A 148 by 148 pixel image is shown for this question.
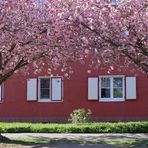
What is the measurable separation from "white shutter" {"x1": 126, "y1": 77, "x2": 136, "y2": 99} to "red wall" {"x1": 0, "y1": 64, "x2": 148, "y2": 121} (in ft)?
0.85

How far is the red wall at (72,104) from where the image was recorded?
1025 inches

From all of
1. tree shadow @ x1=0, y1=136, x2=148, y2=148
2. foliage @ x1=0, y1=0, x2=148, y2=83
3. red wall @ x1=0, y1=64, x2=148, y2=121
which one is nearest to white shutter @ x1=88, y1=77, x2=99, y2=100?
red wall @ x1=0, y1=64, x2=148, y2=121

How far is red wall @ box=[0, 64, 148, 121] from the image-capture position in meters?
26.0

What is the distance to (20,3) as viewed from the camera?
13.0 meters

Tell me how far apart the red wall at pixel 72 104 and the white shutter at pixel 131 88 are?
259 millimetres

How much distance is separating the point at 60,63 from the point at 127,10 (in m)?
4.03

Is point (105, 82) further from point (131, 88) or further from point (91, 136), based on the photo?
point (91, 136)

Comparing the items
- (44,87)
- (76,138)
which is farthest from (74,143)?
(44,87)

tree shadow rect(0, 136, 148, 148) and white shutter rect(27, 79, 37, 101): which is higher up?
white shutter rect(27, 79, 37, 101)

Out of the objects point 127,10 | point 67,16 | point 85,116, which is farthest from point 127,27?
point 85,116

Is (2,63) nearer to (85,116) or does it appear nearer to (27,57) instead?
(27,57)

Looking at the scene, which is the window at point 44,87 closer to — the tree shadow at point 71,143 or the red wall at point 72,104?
the red wall at point 72,104

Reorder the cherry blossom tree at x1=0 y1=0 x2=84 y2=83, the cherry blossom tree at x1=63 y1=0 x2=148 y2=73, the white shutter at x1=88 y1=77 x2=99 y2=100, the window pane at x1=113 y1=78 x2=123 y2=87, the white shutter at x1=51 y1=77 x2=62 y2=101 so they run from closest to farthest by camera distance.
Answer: the cherry blossom tree at x1=63 y1=0 x2=148 y2=73 → the cherry blossom tree at x1=0 y1=0 x2=84 y2=83 → the white shutter at x1=88 y1=77 x2=99 y2=100 → the window pane at x1=113 y1=78 x2=123 y2=87 → the white shutter at x1=51 y1=77 x2=62 y2=101

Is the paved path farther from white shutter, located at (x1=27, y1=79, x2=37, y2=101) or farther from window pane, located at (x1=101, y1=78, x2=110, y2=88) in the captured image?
white shutter, located at (x1=27, y1=79, x2=37, y2=101)
